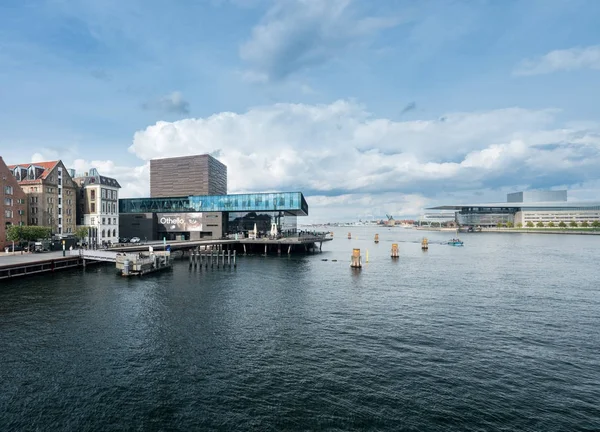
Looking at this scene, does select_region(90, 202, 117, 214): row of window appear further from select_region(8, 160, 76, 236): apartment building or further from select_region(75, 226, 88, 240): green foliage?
select_region(75, 226, 88, 240): green foliage

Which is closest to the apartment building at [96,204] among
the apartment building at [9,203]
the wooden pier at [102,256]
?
the apartment building at [9,203]

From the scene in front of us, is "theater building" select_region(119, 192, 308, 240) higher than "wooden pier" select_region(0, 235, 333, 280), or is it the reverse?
"theater building" select_region(119, 192, 308, 240)

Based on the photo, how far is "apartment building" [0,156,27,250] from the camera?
84.9 meters

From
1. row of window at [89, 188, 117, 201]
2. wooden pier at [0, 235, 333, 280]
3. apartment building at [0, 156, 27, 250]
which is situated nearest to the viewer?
wooden pier at [0, 235, 333, 280]

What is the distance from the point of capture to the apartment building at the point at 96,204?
11344 cm

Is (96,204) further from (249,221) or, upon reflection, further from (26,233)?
(249,221)

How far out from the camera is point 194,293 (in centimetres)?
5103

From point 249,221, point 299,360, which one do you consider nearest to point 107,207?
point 249,221

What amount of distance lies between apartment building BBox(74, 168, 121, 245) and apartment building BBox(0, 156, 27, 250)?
20219mm

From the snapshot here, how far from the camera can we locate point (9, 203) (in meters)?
88.1

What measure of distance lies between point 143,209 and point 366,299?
122704 mm

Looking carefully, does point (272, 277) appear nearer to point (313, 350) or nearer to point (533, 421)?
point (313, 350)

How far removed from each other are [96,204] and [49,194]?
13840 mm

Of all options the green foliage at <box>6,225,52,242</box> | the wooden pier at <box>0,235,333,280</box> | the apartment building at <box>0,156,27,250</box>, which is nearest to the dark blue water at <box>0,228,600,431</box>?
the wooden pier at <box>0,235,333,280</box>
